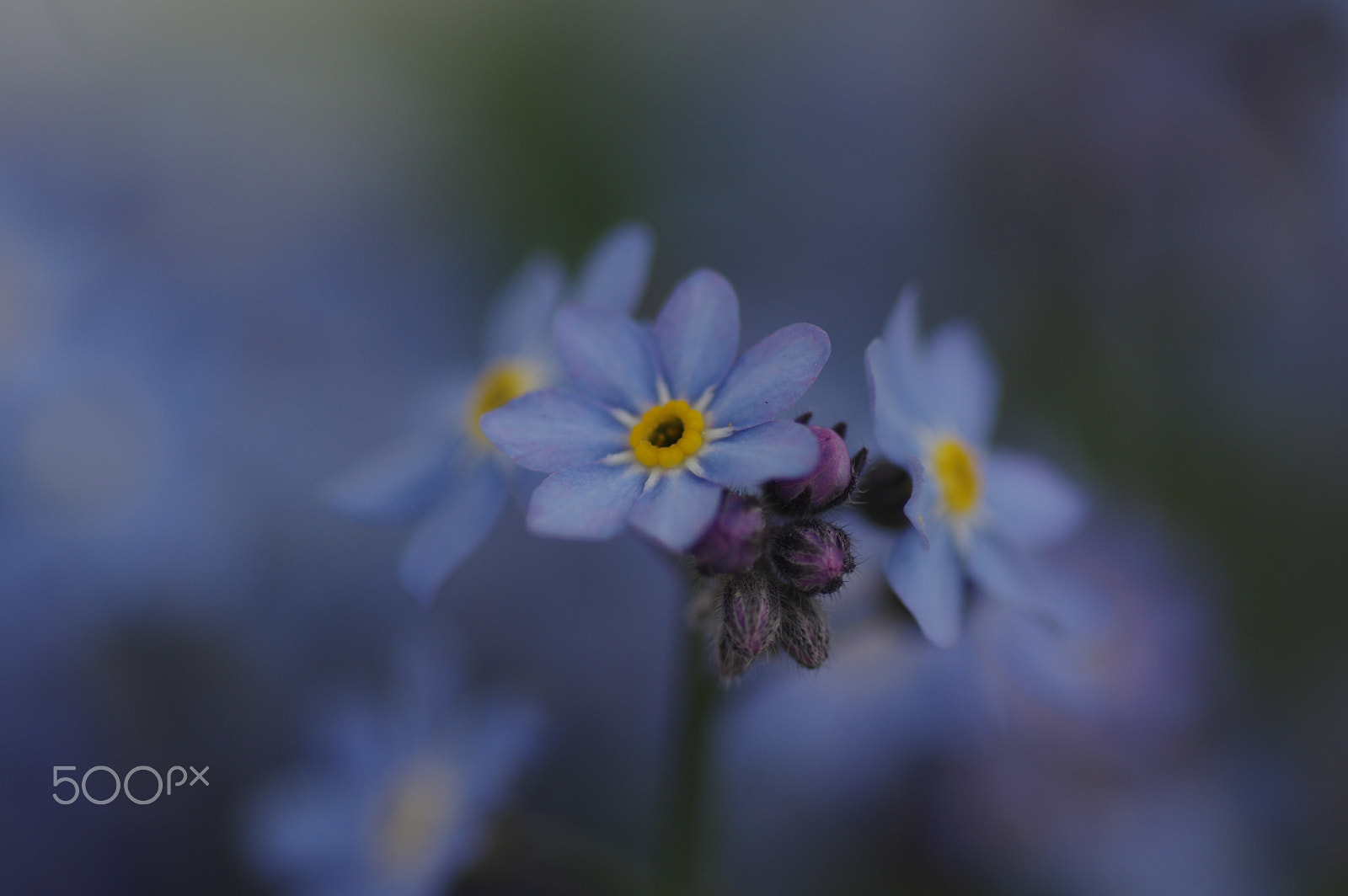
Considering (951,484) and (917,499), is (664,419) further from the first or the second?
(951,484)

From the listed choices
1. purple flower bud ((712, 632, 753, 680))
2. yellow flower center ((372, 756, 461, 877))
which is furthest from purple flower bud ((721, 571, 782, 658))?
yellow flower center ((372, 756, 461, 877))

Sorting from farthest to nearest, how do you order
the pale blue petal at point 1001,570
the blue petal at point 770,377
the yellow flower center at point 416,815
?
the yellow flower center at point 416,815 → the pale blue petal at point 1001,570 → the blue petal at point 770,377

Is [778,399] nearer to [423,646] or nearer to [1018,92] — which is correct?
[423,646]

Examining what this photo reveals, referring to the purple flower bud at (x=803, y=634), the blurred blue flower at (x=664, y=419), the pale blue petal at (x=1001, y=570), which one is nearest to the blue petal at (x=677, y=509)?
the blurred blue flower at (x=664, y=419)

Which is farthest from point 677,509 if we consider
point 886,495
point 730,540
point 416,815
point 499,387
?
point 416,815

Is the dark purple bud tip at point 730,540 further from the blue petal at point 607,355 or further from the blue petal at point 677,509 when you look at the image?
the blue petal at point 607,355

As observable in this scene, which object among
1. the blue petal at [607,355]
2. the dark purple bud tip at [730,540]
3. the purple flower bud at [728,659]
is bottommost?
the purple flower bud at [728,659]

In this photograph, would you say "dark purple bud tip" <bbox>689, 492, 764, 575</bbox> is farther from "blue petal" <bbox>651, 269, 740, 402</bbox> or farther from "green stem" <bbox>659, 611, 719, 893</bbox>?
"green stem" <bbox>659, 611, 719, 893</bbox>
